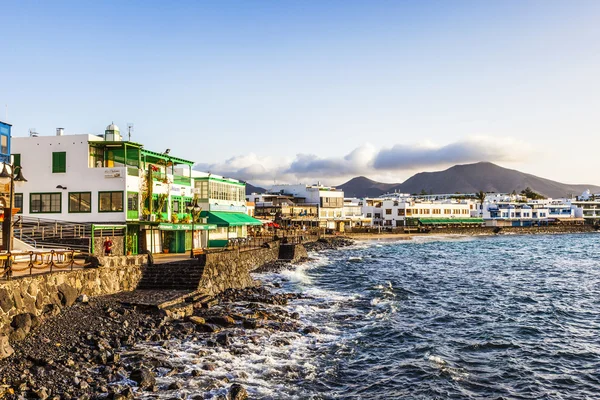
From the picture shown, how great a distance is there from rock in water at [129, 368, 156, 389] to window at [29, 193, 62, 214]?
24272mm

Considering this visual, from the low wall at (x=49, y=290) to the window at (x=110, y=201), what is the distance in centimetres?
763

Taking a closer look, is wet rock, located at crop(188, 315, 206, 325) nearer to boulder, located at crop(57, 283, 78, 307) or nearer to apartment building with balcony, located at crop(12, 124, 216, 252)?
boulder, located at crop(57, 283, 78, 307)

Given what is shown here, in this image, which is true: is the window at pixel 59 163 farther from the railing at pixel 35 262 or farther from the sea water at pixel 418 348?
the sea water at pixel 418 348

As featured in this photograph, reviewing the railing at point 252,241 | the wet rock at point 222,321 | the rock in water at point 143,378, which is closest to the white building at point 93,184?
the railing at point 252,241

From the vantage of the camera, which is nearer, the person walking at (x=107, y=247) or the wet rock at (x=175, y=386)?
the wet rock at (x=175, y=386)

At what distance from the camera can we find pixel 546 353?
65.5 ft

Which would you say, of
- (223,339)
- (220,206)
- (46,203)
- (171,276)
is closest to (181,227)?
(46,203)

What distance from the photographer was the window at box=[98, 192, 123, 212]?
3478 centimetres

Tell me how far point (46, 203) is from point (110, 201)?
509cm

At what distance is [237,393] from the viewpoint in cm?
1425

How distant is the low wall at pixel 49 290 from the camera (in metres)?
17.4

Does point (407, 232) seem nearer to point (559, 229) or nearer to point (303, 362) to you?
point (559, 229)

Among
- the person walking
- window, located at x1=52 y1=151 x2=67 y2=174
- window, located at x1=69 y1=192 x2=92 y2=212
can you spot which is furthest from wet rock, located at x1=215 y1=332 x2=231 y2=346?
window, located at x1=52 y1=151 x2=67 y2=174

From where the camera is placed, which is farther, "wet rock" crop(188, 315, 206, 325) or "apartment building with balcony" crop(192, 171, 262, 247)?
"apartment building with balcony" crop(192, 171, 262, 247)
